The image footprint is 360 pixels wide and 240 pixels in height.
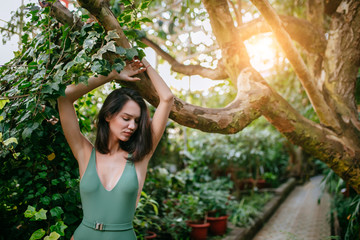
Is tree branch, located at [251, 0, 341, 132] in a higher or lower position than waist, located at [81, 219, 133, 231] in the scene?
higher

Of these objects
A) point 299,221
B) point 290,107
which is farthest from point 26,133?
point 299,221

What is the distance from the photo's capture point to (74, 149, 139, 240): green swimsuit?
4.63 feet

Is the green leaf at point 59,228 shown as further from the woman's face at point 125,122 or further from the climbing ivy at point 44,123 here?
the woman's face at point 125,122

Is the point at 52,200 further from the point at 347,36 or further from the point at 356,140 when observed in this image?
the point at 347,36

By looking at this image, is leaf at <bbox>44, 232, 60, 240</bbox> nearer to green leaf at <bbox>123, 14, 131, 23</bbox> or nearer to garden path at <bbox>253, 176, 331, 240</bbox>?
green leaf at <bbox>123, 14, 131, 23</bbox>

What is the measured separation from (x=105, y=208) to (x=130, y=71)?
2.53ft

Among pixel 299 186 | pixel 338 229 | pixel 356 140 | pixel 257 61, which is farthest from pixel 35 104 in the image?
pixel 299 186

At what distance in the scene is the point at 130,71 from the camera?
5.24 feet

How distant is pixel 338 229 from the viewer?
13.7 ft

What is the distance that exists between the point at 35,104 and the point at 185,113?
3.06 feet

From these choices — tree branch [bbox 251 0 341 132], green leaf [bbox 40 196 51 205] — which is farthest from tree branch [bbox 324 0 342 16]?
green leaf [bbox 40 196 51 205]

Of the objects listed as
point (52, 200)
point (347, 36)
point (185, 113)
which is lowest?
point (52, 200)

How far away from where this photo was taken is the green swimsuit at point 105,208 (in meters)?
1.41

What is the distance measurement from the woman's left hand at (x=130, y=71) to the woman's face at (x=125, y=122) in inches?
5.5
